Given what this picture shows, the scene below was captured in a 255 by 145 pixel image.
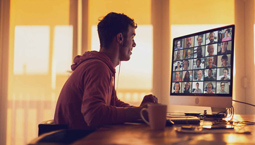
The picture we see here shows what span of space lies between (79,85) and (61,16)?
271 centimetres

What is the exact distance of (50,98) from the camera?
12.6 feet

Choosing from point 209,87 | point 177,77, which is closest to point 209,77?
point 209,87

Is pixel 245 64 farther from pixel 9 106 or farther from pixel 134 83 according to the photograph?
pixel 9 106

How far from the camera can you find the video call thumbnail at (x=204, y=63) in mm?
1572

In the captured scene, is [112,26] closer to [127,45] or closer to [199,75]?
[127,45]

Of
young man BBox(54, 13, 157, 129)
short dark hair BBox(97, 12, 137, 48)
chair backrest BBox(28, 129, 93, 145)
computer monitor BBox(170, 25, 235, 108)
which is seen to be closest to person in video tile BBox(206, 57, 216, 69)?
computer monitor BBox(170, 25, 235, 108)

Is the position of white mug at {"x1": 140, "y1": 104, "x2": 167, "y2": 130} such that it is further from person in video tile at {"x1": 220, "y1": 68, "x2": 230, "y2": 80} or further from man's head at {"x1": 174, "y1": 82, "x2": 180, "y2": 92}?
man's head at {"x1": 174, "y1": 82, "x2": 180, "y2": 92}

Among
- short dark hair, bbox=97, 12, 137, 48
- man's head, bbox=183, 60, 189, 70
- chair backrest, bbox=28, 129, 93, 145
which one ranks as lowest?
chair backrest, bbox=28, 129, 93, 145

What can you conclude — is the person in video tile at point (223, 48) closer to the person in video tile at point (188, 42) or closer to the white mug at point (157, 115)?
the person in video tile at point (188, 42)

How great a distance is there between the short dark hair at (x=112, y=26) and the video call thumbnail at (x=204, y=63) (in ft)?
1.37

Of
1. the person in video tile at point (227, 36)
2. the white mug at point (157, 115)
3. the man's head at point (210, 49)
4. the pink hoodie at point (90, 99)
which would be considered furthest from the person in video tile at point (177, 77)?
the white mug at point (157, 115)

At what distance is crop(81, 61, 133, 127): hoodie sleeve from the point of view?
1256 millimetres

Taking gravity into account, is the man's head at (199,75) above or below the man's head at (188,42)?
below

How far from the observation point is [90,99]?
4.14ft
